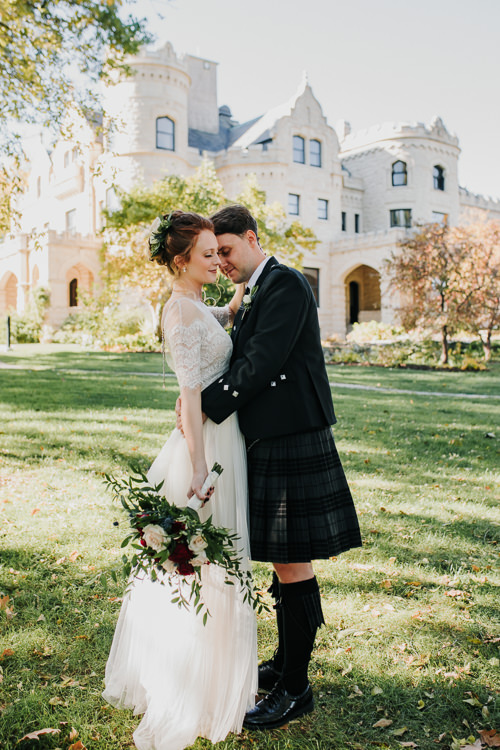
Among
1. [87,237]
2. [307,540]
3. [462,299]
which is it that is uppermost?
[87,237]

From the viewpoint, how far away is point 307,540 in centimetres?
261

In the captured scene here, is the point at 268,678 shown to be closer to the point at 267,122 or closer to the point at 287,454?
the point at 287,454

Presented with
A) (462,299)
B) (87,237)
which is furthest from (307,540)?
(87,237)

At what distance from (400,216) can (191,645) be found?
1537 inches

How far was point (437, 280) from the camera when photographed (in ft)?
67.3

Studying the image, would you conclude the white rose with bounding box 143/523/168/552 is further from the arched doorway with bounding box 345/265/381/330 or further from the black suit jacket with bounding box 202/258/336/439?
the arched doorway with bounding box 345/265/381/330

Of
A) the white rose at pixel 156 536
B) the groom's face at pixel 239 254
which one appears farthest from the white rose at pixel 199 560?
the groom's face at pixel 239 254

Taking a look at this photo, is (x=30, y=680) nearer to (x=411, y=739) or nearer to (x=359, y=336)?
(x=411, y=739)

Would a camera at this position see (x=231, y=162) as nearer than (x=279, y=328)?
No

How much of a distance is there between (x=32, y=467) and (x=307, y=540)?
443cm

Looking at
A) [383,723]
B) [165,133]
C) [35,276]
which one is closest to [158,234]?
[383,723]

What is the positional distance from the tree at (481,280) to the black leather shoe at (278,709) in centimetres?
1849

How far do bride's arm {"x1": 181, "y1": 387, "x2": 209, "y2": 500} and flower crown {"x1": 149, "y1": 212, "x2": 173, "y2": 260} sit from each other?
654 millimetres

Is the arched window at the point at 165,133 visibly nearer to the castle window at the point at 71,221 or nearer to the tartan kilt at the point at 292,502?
the castle window at the point at 71,221
